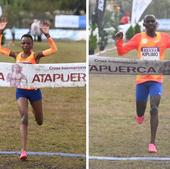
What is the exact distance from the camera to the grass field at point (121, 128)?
632 centimetres

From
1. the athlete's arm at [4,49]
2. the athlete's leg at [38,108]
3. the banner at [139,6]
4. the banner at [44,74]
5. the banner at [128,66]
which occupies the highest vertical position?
the banner at [139,6]

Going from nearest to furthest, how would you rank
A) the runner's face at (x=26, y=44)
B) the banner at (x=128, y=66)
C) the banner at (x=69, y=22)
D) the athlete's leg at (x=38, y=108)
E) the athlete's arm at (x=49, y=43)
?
1. the banner at (x=128, y=66)
2. the athlete's arm at (x=49, y=43)
3. the runner's face at (x=26, y=44)
4. the athlete's leg at (x=38, y=108)
5. the banner at (x=69, y=22)

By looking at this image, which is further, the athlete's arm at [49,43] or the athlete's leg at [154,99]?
the athlete's leg at [154,99]

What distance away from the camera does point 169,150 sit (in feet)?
22.2

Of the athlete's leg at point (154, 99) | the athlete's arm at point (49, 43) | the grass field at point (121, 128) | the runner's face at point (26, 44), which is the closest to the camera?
the athlete's arm at point (49, 43)

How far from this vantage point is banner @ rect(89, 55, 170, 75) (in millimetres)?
5586

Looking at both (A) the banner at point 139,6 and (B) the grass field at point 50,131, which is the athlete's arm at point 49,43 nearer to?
(B) the grass field at point 50,131

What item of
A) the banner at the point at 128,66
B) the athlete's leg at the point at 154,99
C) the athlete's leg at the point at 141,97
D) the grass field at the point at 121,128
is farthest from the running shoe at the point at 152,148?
the banner at the point at 128,66

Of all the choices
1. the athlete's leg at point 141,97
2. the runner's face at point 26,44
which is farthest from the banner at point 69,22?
the runner's face at point 26,44

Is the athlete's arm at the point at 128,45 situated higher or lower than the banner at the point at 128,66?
higher

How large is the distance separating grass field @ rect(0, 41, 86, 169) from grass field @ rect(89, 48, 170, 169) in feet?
0.76

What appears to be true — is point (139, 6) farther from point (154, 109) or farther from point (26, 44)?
point (26, 44)

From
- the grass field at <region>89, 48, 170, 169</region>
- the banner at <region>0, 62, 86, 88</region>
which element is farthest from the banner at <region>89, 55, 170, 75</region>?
the grass field at <region>89, 48, 170, 169</region>

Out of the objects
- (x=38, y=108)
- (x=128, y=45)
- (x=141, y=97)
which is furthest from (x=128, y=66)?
(x=38, y=108)
